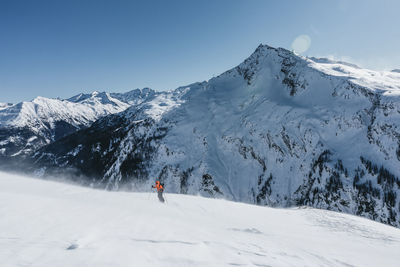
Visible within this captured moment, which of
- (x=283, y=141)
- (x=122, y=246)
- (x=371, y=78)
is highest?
(x=371, y=78)

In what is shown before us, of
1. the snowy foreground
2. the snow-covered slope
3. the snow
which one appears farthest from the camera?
the snow

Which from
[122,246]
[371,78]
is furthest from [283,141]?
[122,246]

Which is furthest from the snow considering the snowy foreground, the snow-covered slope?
the snowy foreground

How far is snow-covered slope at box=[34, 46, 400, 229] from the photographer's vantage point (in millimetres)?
60856

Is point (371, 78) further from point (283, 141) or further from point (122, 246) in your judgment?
point (122, 246)

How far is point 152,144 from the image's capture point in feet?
289

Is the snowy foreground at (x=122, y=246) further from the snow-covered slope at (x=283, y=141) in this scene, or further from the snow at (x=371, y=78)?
the snow at (x=371, y=78)

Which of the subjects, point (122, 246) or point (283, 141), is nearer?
point (122, 246)

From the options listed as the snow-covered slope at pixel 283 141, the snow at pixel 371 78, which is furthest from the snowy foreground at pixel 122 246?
the snow at pixel 371 78

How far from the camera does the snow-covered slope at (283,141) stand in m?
60.9

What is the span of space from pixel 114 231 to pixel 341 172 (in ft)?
245

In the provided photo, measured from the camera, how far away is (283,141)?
79.8 metres

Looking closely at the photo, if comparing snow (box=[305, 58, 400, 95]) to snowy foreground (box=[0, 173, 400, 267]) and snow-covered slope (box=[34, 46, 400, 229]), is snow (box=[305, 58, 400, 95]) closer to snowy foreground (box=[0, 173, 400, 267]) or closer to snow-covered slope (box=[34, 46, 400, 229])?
snow-covered slope (box=[34, 46, 400, 229])

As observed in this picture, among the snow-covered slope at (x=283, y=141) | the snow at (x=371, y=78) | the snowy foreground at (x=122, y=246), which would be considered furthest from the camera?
the snow at (x=371, y=78)
